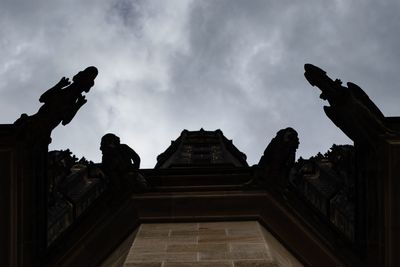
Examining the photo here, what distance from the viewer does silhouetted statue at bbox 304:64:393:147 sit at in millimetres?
12531

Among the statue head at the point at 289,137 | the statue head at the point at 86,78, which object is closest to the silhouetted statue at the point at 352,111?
the statue head at the point at 289,137

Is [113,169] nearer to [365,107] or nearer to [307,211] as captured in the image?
[307,211]

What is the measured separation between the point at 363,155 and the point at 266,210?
1737 mm

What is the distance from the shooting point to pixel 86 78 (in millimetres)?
13688

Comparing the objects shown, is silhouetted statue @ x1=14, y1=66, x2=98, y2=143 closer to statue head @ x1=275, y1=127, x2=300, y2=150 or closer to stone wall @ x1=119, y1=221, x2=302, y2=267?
stone wall @ x1=119, y1=221, x2=302, y2=267

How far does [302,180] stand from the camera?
113 ft

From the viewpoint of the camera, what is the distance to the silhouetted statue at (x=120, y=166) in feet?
42.2

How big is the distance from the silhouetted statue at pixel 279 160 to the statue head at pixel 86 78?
10.4 feet

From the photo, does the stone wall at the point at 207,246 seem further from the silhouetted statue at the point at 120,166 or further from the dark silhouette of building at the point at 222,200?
the silhouetted statue at the point at 120,166

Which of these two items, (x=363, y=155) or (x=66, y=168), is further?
Result: (x=66, y=168)

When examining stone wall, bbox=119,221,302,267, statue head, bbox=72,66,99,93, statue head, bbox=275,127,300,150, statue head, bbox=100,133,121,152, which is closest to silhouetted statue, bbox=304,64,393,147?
statue head, bbox=275,127,300,150

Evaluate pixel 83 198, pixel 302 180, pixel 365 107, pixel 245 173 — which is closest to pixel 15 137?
pixel 245 173

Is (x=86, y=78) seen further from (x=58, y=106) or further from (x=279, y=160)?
(x=279, y=160)

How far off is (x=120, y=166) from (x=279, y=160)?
256 cm
